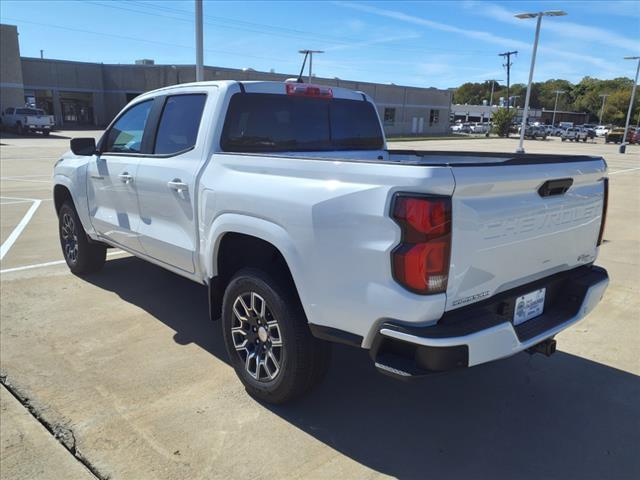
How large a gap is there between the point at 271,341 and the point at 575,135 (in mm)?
69598

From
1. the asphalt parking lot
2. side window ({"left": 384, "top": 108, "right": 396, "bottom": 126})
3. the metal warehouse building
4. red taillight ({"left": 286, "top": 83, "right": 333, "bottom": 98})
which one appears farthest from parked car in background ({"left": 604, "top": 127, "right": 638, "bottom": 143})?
red taillight ({"left": 286, "top": 83, "right": 333, "bottom": 98})

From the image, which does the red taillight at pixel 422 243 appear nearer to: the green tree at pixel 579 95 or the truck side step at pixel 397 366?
the truck side step at pixel 397 366

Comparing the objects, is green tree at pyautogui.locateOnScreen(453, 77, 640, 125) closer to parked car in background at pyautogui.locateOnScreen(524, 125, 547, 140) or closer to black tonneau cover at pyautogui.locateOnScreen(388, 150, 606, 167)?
parked car in background at pyautogui.locateOnScreen(524, 125, 547, 140)

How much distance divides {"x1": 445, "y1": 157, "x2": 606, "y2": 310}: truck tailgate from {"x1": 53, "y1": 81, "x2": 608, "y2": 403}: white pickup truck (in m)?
0.01

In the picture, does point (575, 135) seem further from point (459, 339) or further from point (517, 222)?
point (459, 339)

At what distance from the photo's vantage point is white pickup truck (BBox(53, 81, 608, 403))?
2.44 meters

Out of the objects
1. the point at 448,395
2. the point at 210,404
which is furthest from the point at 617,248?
the point at 210,404

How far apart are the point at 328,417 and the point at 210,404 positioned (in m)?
0.77

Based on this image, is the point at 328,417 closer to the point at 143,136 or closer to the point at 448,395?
the point at 448,395

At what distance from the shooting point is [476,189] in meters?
2.47

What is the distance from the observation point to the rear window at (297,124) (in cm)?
382

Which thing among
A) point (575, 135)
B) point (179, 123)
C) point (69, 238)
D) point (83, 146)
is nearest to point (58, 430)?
point (179, 123)

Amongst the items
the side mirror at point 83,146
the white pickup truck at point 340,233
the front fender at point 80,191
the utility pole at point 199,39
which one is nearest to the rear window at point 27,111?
the utility pole at point 199,39

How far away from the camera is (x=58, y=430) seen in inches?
121
